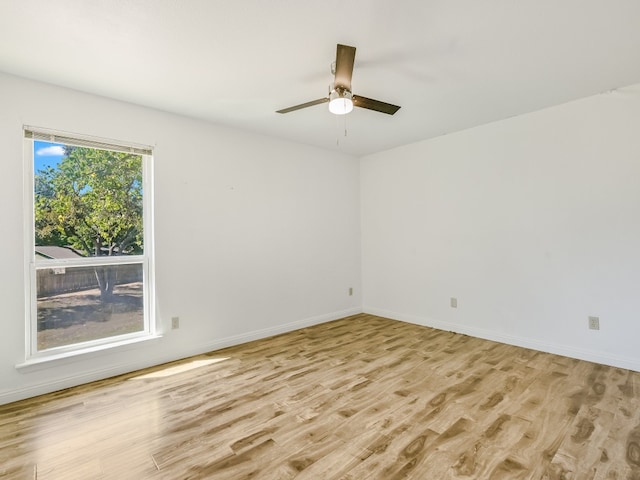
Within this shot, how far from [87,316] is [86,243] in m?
0.64

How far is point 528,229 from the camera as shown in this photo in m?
3.36

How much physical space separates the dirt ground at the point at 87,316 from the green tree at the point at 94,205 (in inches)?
4.4

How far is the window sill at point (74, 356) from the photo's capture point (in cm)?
245

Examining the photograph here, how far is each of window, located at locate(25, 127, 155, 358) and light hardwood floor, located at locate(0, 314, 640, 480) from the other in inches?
19.4

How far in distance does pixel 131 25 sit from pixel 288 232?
2646mm

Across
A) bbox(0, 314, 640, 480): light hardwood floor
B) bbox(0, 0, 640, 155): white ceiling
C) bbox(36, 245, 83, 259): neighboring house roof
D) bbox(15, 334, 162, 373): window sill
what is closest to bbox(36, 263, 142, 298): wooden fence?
bbox(36, 245, 83, 259): neighboring house roof

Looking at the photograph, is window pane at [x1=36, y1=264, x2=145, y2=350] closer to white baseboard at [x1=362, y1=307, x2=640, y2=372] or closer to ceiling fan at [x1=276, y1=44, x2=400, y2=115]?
ceiling fan at [x1=276, y1=44, x2=400, y2=115]

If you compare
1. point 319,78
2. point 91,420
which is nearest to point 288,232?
point 319,78

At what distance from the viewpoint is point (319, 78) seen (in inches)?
97.1

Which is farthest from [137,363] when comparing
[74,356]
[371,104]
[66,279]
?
[371,104]

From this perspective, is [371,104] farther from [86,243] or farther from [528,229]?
[86,243]

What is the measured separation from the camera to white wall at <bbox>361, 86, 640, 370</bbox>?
9.36ft

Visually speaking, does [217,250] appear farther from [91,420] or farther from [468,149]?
[468,149]

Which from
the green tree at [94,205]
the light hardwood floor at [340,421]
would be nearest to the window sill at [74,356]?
the light hardwood floor at [340,421]
